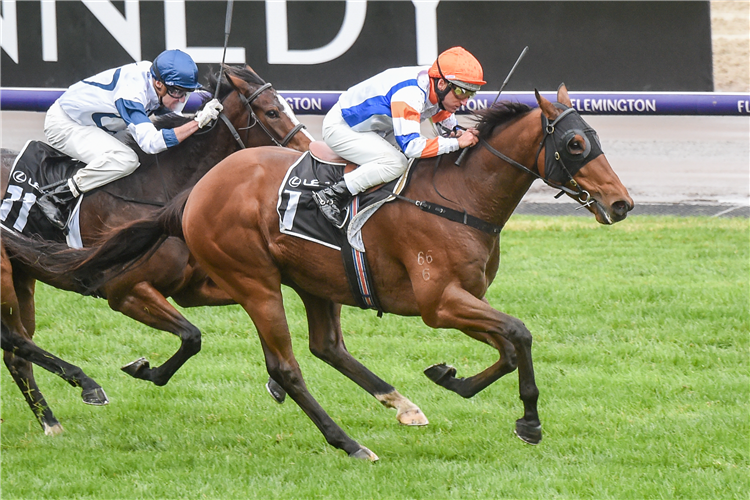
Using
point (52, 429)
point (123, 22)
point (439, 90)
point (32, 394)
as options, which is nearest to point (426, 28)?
point (123, 22)

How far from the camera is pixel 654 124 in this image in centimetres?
1157

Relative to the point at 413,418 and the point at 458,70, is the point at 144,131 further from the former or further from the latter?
the point at 413,418

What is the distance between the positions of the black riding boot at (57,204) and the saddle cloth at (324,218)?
1556mm

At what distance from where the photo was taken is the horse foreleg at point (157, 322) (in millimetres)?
5629

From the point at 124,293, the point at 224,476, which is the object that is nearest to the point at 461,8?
the point at 124,293

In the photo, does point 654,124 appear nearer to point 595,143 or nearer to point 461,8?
point 461,8

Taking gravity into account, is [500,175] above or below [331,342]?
above

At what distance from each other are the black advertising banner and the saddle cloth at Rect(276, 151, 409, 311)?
6667 millimetres

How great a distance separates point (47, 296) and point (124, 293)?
311 cm

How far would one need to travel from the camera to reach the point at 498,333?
4613 mm

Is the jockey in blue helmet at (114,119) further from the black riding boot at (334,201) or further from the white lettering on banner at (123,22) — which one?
the white lettering on banner at (123,22)

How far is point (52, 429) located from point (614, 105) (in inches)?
308

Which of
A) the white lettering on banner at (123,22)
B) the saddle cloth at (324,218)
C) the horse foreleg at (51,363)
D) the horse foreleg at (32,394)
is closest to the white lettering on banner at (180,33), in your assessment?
the white lettering on banner at (123,22)

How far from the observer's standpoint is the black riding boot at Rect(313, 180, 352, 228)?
4.96 m
